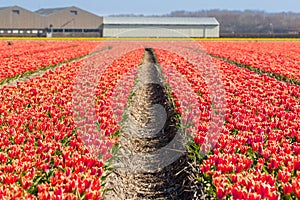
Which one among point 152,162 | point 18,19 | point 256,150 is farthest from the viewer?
point 18,19

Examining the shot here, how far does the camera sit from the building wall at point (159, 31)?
7631cm

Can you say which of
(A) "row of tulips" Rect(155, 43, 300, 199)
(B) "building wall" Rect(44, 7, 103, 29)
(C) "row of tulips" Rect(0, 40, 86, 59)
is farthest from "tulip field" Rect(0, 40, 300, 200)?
(B) "building wall" Rect(44, 7, 103, 29)

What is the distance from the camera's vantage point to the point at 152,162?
7.45 m

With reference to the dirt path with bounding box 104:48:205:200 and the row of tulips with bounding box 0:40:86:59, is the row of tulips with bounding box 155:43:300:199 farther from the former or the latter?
the row of tulips with bounding box 0:40:86:59

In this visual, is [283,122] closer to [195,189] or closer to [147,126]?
[195,189]

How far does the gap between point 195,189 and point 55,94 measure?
19.0 ft

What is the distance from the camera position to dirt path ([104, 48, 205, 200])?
19.0 feet

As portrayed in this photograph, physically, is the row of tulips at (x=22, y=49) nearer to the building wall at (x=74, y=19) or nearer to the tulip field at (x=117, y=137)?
the tulip field at (x=117, y=137)

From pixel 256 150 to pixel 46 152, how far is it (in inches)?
112

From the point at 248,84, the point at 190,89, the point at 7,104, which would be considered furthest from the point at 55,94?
the point at 248,84

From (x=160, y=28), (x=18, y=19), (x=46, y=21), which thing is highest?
(x=18, y=19)

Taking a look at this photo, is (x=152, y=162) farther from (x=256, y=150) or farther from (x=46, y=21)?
(x=46, y=21)

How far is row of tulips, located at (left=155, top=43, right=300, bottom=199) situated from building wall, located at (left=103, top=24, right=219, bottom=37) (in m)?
67.8

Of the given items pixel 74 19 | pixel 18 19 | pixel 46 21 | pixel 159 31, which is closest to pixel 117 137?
pixel 159 31
